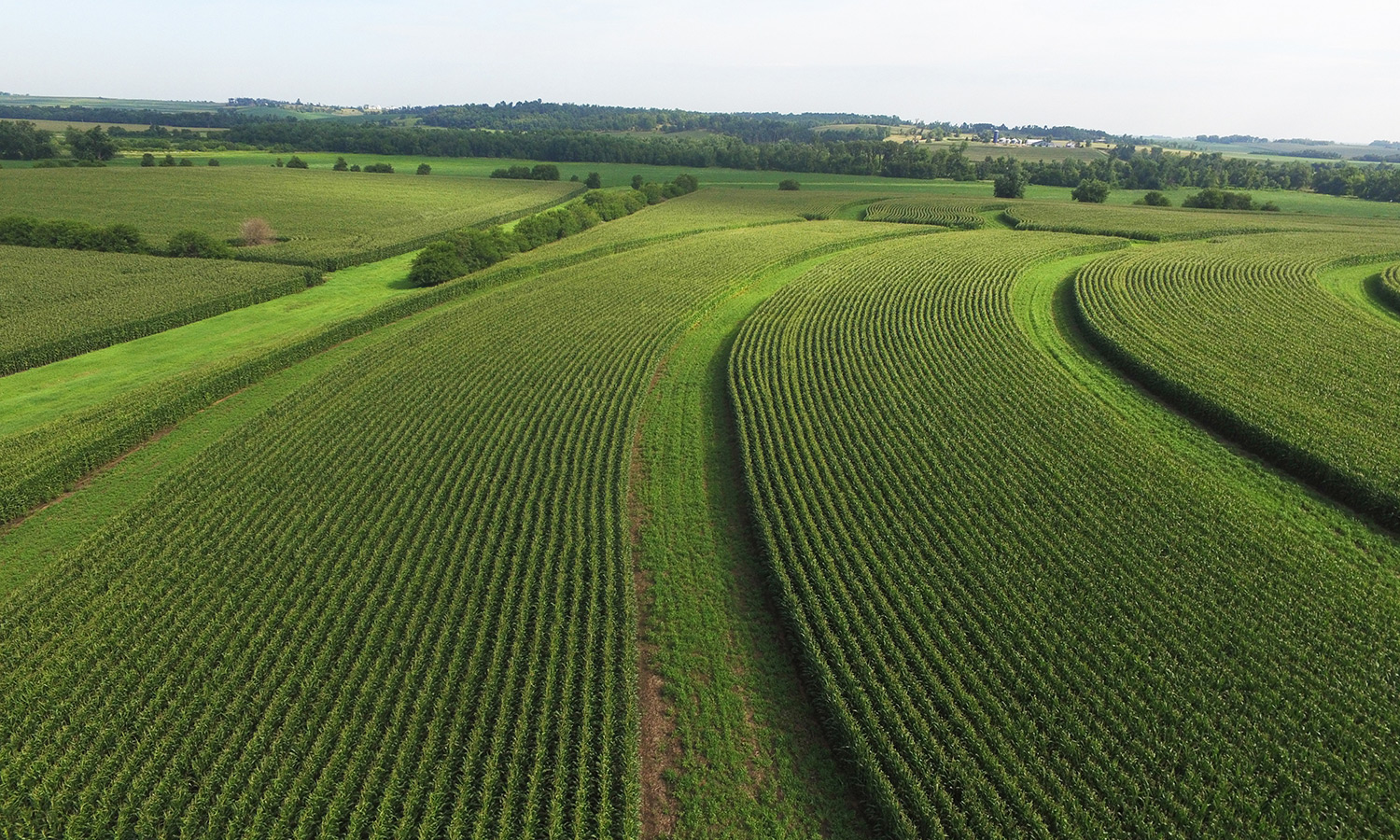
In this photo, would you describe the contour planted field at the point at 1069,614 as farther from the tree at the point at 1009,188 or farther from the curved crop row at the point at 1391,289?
the tree at the point at 1009,188

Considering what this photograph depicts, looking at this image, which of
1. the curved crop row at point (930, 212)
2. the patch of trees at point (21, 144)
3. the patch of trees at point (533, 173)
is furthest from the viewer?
the patch of trees at point (533, 173)

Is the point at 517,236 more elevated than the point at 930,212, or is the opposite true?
the point at 930,212

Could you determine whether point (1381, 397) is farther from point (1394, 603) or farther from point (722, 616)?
point (722, 616)

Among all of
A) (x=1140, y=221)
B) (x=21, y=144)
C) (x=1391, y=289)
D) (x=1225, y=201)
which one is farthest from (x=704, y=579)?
(x=21, y=144)

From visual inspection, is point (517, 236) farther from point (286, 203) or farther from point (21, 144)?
point (21, 144)

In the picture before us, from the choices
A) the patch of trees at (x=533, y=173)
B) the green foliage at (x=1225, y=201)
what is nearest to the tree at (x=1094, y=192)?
the green foliage at (x=1225, y=201)

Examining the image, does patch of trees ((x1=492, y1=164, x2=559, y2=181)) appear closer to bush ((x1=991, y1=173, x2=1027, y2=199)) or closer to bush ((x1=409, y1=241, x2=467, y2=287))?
bush ((x1=409, y1=241, x2=467, y2=287))
